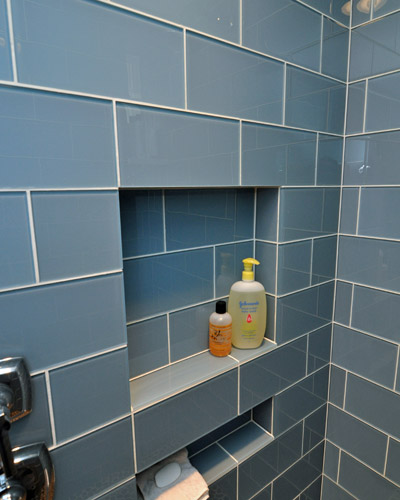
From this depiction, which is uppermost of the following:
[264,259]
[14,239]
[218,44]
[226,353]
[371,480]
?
[218,44]

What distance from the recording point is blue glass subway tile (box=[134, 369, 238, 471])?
73cm

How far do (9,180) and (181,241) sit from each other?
1.46ft

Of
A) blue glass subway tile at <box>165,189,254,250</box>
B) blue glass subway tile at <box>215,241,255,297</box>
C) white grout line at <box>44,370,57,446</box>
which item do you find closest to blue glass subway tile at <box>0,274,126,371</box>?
white grout line at <box>44,370,57,446</box>

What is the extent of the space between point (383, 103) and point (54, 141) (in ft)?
3.05

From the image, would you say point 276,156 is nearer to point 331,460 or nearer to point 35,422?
point 35,422

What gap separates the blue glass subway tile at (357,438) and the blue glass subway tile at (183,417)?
1.79 ft

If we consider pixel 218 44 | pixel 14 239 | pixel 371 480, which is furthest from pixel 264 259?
pixel 371 480

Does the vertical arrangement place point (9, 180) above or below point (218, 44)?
below

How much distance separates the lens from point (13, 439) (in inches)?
22.0

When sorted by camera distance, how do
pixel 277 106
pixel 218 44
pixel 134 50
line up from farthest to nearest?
pixel 277 106, pixel 218 44, pixel 134 50

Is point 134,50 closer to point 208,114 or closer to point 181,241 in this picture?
point 208,114

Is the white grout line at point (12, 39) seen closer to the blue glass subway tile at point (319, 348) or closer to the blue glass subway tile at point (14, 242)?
the blue glass subway tile at point (14, 242)

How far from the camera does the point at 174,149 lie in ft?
2.23

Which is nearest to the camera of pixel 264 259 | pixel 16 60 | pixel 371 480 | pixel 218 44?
pixel 16 60
